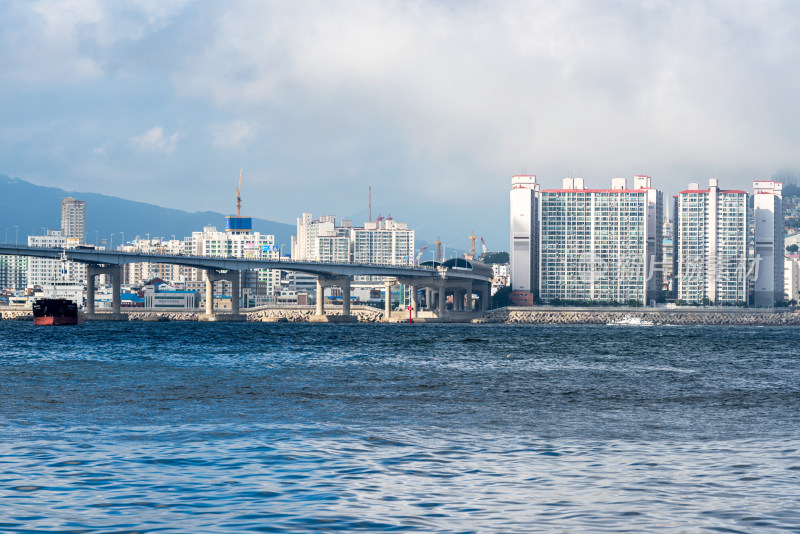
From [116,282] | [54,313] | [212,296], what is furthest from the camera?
[212,296]

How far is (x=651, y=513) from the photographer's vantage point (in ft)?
45.2

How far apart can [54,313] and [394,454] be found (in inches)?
5067

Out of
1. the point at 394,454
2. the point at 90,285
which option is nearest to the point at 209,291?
the point at 90,285

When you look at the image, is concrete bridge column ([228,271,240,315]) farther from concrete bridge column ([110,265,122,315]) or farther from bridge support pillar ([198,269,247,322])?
concrete bridge column ([110,265,122,315])

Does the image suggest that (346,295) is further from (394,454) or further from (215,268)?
(394,454)

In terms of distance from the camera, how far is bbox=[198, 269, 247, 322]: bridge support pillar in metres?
172

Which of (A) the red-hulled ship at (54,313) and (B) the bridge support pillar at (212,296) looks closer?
(A) the red-hulled ship at (54,313)

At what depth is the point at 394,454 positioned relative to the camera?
1898cm

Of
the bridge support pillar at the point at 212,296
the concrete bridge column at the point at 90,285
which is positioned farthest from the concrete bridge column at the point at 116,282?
the bridge support pillar at the point at 212,296

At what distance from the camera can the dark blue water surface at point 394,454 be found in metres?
13.6

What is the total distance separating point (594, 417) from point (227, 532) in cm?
1508

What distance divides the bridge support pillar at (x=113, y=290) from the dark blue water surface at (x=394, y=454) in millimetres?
129807

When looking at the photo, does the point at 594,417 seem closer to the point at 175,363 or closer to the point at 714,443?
the point at 714,443

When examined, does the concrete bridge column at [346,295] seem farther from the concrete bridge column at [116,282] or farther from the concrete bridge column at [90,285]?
the concrete bridge column at [90,285]
